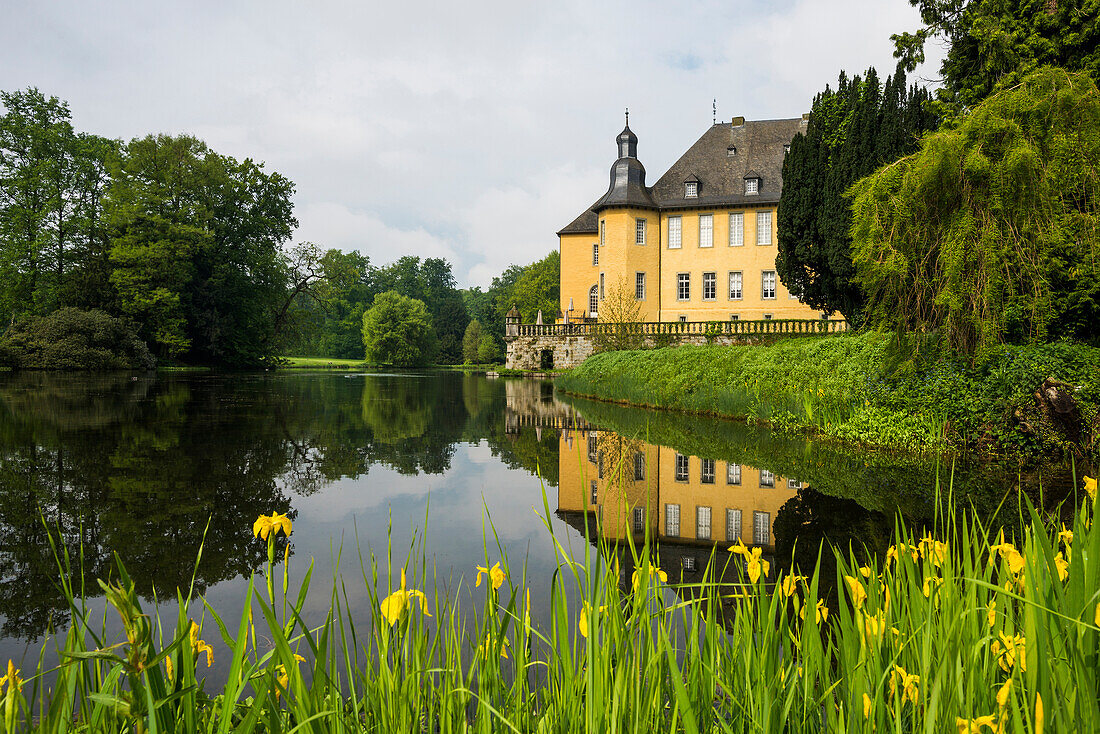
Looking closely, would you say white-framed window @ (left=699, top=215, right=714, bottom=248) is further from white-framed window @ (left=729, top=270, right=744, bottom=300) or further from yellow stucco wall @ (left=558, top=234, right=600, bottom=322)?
yellow stucco wall @ (left=558, top=234, right=600, bottom=322)

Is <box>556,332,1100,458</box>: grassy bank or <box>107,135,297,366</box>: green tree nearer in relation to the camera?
<box>556,332,1100,458</box>: grassy bank

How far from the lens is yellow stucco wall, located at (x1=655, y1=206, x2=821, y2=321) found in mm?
38719

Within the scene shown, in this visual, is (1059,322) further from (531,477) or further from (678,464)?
(531,477)

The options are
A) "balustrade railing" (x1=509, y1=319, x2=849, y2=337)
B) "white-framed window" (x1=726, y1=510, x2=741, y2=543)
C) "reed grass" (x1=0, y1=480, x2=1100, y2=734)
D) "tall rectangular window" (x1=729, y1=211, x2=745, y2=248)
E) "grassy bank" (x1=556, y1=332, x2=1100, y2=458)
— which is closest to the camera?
"reed grass" (x1=0, y1=480, x2=1100, y2=734)

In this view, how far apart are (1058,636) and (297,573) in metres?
3.67

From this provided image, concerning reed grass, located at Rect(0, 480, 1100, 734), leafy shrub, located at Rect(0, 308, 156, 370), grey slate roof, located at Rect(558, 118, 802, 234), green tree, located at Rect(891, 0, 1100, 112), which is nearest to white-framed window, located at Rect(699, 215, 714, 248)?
grey slate roof, located at Rect(558, 118, 802, 234)

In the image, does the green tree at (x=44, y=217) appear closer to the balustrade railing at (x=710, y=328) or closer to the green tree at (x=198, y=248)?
the green tree at (x=198, y=248)

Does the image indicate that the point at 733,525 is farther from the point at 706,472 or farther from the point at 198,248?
the point at 198,248

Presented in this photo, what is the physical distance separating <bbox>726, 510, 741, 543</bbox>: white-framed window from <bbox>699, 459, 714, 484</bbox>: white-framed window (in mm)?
1304

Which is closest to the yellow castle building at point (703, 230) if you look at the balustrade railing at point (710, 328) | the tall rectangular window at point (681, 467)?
the balustrade railing at point (710, 328)

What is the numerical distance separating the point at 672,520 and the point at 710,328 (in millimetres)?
25766

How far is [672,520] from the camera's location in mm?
5605

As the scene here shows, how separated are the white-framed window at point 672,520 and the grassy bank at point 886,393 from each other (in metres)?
2.63

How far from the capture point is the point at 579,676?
5.62 ft
